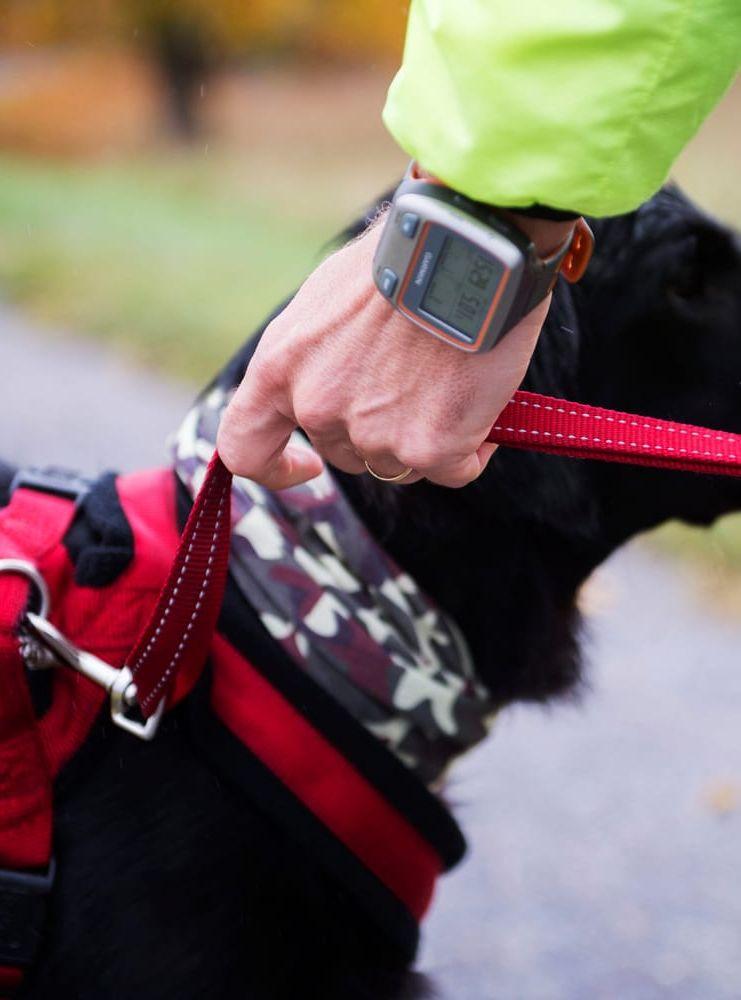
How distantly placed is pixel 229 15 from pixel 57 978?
12.2 meters

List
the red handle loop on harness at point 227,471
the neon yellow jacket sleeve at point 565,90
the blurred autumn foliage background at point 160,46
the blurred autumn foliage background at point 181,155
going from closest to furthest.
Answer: the neon yellow jacket sleeve at point 565,90 → the red handle loop on harness at point 227,471 → the blurred autumn foliage background at point 181,155 → the blurred autumn foliage background at point 160,46

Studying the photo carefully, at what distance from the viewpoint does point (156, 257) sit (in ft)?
24.4

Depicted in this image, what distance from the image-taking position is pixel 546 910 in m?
2.66

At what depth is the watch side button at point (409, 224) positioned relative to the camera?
3.11 ft

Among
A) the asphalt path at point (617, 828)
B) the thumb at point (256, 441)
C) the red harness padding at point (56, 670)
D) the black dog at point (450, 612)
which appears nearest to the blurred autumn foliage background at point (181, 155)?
the asphalt path at point (617, 828)

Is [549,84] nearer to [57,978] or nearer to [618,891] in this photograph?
[57,978]

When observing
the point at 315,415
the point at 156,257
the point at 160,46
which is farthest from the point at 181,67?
the point at 315,415

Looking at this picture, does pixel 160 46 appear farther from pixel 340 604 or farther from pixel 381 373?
pixel 381 373

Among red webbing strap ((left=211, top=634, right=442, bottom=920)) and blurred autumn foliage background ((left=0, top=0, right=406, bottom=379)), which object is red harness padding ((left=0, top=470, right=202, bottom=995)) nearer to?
red webbing strap ((left=211, top=634, right=442, bottom=920))

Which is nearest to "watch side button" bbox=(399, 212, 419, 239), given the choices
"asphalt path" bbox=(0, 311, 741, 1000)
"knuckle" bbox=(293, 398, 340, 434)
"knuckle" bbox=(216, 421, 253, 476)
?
"knuckle" bbox=(293, 398, 340, 434)

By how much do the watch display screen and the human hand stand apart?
3cm

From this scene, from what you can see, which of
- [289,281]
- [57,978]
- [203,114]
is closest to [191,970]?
[57,978]

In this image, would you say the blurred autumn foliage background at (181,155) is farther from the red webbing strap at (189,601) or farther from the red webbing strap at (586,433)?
the red webbing strap at (586,433)

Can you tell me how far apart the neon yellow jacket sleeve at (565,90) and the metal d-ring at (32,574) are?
2.15 ft
